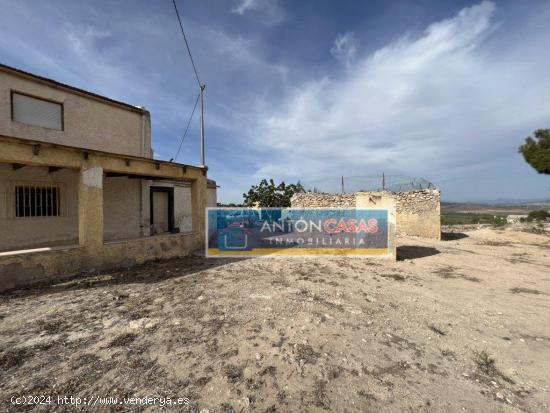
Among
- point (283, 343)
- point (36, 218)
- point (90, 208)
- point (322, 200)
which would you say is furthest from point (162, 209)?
point (283, 343)

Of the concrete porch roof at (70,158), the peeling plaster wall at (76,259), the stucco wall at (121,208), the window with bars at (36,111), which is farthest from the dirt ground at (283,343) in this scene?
the window with bars at (36,111)

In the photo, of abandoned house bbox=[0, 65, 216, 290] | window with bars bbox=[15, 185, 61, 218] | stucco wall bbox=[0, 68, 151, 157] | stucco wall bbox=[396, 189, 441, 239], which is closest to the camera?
abandoned house bbox=[0, 65, 216, 290]

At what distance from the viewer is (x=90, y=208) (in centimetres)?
603

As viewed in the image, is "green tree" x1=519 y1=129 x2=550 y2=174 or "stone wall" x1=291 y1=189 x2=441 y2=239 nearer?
"stone wall" x1=291 y1=189 x2=441 y2=239

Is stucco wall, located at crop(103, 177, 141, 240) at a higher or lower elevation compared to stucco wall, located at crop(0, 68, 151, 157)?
lower

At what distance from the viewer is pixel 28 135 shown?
689cm

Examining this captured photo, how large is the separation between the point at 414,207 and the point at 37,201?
1561 centimetres

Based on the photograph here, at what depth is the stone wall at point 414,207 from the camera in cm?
1297

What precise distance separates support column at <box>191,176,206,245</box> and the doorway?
3309mm

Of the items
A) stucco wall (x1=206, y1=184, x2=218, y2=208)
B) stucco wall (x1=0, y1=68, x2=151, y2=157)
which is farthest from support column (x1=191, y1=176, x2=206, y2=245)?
stucco wall (x1=206, y1=184, x2=218, y2=208)

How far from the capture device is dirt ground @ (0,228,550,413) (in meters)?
2.37

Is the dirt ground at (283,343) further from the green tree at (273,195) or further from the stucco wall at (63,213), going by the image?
the green tree at (273,195)

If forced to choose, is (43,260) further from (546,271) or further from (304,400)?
(546,271)

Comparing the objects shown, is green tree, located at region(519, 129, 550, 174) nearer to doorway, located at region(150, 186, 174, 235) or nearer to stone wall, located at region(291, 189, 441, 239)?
stone wall, located at region(291, 189, 441, 239)
